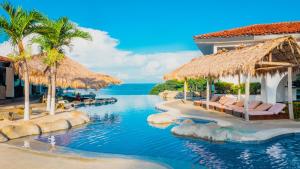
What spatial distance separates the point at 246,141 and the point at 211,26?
129 ft

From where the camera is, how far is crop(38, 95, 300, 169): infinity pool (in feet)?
27.9

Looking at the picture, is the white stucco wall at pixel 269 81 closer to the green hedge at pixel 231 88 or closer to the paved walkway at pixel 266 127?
the green hedge at pixel 231 88

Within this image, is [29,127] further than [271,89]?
No

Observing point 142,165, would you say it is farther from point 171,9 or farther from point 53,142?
point 171,9

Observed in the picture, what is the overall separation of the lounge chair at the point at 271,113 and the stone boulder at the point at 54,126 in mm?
8508

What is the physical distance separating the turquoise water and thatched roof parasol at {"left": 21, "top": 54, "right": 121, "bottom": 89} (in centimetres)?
981

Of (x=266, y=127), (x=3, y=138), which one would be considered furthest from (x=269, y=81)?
(x=3, y=138)

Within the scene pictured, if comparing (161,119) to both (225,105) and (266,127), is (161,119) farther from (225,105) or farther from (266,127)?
(225,105)

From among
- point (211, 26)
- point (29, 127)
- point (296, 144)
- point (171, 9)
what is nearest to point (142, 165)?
point (296, 144)

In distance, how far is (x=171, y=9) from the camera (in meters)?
44.5

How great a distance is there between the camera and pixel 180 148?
→ 10.2 m

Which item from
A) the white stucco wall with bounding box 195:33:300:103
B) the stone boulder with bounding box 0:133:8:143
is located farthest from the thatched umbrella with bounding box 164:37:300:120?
the stone boulder with bounding box 0:133:8:143

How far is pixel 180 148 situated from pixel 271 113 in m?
6.89

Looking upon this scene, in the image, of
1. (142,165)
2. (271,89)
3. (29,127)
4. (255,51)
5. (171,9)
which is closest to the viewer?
(142,165)
